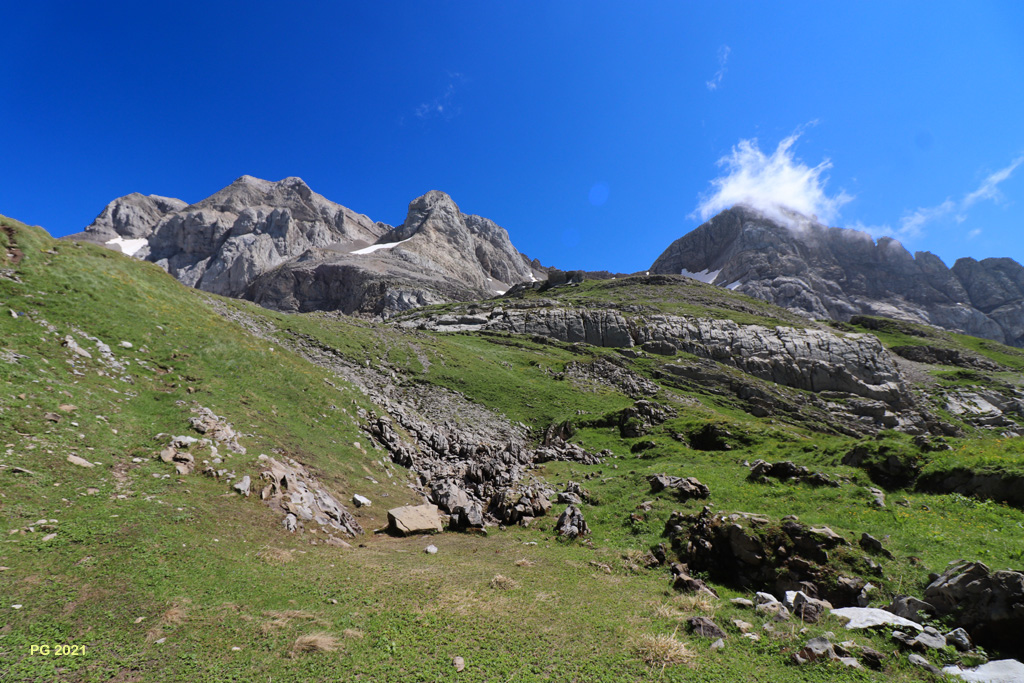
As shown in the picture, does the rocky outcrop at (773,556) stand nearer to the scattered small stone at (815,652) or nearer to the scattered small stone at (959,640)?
the scattered small stone at (959,640)

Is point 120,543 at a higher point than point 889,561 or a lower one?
lower

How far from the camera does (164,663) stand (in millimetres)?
8117

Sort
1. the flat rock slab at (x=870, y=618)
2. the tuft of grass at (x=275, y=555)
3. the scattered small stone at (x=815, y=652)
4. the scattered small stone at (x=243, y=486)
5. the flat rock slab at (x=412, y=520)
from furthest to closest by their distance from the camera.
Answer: the flat rock slab at (x=412, y=520)
the scattered small stone at (x=243, y=486)
the tuft of grass at (x=275, y=555)
the flat rock slab at (x=870, y=618)
the scattered small stone at (x=815, y=652)

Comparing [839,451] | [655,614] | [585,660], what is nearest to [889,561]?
[655,614]

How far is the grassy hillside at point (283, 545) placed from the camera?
8.84 meters

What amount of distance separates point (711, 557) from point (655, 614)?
4858 millimetres

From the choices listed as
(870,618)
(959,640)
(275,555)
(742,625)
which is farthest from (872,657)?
(275,555)

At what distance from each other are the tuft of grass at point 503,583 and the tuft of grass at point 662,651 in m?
4.70

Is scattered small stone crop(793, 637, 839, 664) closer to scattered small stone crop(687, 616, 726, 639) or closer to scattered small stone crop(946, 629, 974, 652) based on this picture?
scattered small stone crop(687, 616, 726, 639)

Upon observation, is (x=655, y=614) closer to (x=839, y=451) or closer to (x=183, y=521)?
(x=183, y=521)

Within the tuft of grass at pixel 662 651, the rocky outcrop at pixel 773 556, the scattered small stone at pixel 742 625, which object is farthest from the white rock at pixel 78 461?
the rocky outcrop at pixel 773 556

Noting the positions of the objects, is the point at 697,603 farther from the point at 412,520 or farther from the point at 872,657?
the point at 412,520

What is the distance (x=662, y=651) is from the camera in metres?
9.47

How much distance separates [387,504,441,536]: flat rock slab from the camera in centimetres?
1928
